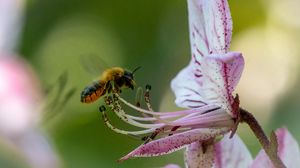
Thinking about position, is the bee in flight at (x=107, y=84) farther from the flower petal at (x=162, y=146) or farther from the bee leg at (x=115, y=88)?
the flower petal at (x=162, y=146)

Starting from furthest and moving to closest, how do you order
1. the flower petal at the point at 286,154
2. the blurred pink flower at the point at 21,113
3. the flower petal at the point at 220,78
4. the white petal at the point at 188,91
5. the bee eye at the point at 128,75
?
the blurred pink flower at the point at 21,113, the bee eye at the point at 128,75, the white petal at the point at 188,91, the flower petal at the point at 286,154, the flower petal at the point at 220,78

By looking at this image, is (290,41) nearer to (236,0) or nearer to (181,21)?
(236,0)

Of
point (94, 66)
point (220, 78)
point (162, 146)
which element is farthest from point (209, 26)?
point (94, 66)

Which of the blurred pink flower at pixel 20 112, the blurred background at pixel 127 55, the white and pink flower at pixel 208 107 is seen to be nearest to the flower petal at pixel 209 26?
the white and pink flower at pixel 208 107

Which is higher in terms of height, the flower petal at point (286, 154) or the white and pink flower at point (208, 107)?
the white and pink flower at point (208, 107)

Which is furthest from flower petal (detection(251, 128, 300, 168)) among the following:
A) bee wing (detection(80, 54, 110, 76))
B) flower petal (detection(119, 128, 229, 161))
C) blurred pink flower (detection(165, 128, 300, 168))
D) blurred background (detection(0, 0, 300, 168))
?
blurred background (detection(0, 0, 300, 168))

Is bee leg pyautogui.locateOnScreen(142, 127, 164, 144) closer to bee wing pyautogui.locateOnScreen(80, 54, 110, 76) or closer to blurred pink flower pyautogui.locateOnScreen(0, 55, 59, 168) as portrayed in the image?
bee wing pyautogui.locateOnScreen(80, 54, 110, 76)

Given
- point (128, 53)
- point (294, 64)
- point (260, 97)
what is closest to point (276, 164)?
point (260, 97)

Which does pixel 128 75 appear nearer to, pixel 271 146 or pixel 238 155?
pixel 238 155
